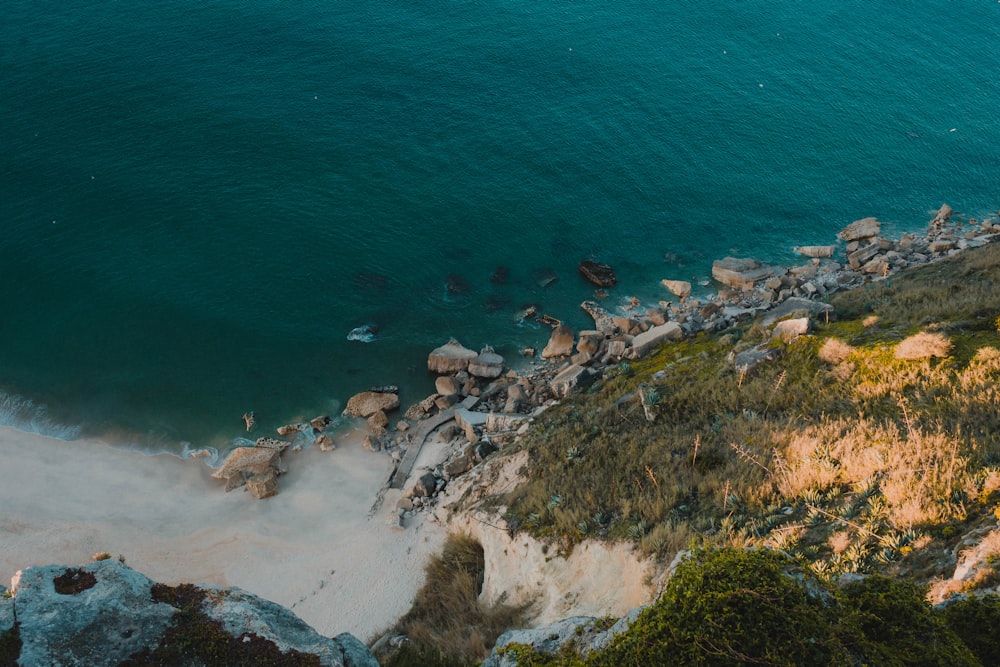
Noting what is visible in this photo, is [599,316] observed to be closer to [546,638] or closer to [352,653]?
[546,638]

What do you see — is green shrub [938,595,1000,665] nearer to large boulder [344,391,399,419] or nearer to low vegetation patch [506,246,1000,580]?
low vegetation patch [506,246,1000,580]

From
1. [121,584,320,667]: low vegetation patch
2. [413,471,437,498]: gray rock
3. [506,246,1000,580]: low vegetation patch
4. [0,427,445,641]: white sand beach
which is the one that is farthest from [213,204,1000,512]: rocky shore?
[121,584,320,667]: low vegetation patch

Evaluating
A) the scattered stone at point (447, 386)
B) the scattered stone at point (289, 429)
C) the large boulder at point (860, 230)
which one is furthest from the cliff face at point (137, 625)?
the large boulder at point (860, 230)

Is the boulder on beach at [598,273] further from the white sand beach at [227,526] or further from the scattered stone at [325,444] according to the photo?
the scattered stone at [325,444]

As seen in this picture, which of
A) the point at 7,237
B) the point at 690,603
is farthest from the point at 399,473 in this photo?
the point at 7,237

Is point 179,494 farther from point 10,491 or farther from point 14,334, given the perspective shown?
point 14,334

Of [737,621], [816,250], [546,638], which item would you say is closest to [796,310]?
[546,638]
